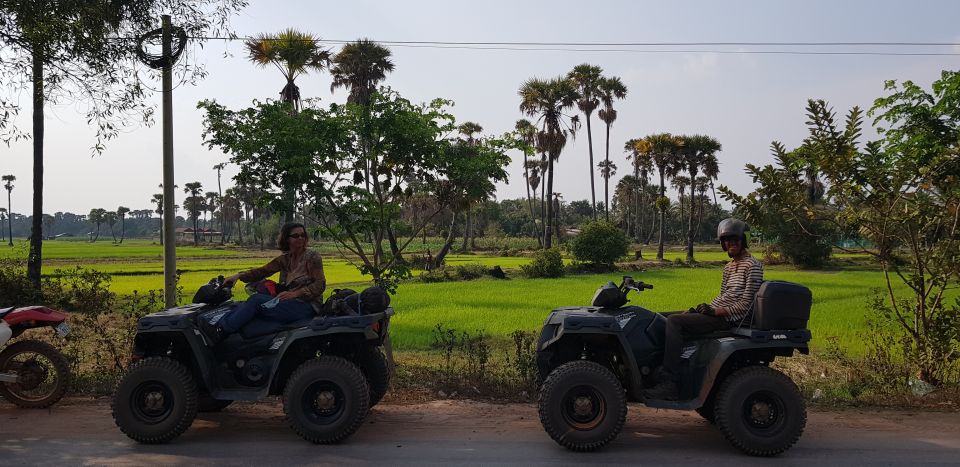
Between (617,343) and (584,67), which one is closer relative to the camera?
(617,343)

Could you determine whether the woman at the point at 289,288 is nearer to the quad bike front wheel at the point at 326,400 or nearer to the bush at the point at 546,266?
the quad bike front wheel at the point at 326,400

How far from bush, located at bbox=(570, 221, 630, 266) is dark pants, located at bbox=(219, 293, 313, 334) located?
3004 centimetres

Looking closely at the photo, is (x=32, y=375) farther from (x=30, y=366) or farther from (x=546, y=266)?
(x=546, y=266)

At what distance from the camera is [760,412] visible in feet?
17.1

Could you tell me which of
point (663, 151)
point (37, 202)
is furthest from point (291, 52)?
point (663, 151)

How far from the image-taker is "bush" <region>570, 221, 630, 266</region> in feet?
115

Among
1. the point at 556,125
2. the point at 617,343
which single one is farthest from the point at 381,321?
the point at 556,125

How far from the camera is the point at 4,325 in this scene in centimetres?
644

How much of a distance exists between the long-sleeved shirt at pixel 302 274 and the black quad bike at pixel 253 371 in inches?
11.6

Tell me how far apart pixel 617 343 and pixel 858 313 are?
46.2ft

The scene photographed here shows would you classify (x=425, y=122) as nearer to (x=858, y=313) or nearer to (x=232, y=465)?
(x=232, y=465)

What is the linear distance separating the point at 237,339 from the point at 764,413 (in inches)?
170

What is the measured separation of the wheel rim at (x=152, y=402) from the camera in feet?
17.8

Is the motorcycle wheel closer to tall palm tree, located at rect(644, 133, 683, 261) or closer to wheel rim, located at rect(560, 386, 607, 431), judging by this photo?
wheel rim, located at rect(560, 386, 607, 431)
